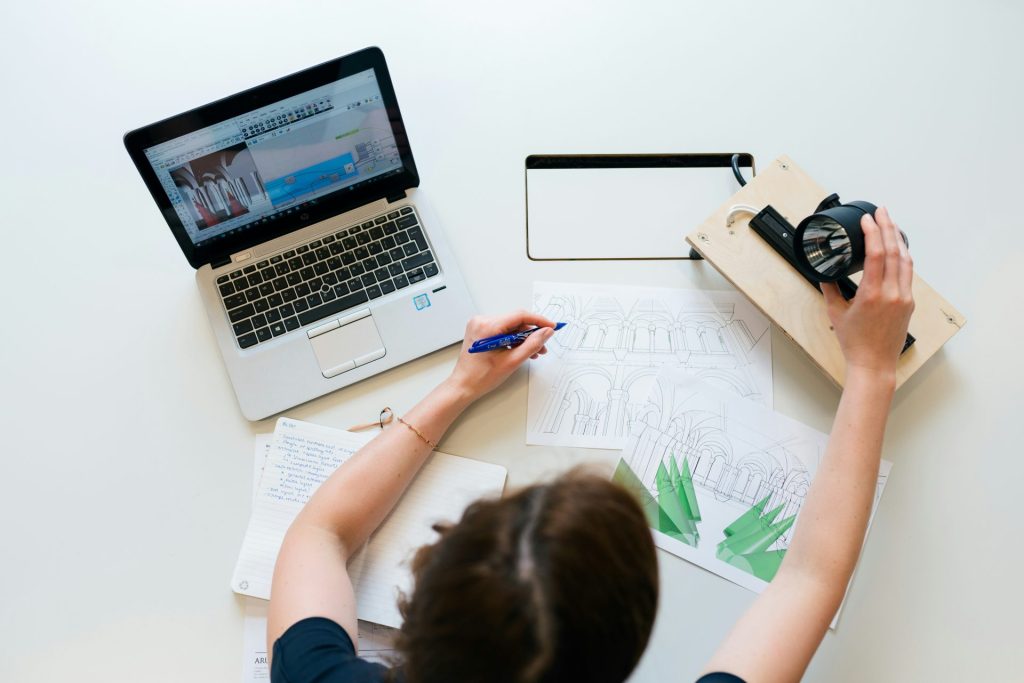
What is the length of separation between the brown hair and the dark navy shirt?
0.12 meters

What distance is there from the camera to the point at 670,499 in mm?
860

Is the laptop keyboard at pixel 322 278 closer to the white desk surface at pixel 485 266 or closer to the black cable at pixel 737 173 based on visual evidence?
the white desk surface at pixel 485 266

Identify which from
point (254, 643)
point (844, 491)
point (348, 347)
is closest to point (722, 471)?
point (844, 491)

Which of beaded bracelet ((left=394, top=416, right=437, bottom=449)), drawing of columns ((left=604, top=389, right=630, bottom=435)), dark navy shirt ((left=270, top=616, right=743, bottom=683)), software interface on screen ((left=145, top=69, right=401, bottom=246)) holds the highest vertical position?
software interface on screen ((left=145, top=69, right=401, bottom=246))

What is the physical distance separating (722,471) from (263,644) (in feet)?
1.98

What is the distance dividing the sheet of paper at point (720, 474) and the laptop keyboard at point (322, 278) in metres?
0.38

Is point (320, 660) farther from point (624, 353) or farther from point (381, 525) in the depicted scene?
point (624, 353)

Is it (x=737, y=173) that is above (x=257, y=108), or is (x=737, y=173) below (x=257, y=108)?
below

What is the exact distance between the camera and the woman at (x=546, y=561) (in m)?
0.52

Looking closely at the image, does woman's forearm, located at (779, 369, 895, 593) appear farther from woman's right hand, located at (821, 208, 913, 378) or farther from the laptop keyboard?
the laptop keyboard

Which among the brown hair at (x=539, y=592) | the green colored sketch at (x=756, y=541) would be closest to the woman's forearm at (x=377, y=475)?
the brown hair at (x=539, y=592)

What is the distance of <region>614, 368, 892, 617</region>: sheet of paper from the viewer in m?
0.84

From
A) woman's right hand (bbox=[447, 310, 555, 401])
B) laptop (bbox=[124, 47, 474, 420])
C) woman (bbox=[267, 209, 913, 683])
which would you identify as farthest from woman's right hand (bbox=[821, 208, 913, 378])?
laptop (bbox=[124, 47, 474, 420])

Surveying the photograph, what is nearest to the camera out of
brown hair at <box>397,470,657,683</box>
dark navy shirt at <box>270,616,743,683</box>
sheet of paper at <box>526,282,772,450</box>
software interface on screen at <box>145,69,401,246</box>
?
brown hair at <box>397,470,657,683</box>
